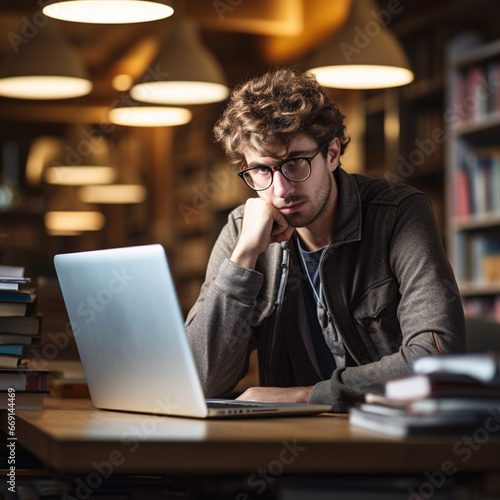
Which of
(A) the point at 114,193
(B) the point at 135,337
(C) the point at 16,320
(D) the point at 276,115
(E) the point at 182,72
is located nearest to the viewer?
(B) the point at 135,337

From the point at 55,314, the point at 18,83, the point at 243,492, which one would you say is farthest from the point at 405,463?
the point at 18,83

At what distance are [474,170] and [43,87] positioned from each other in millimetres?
2211

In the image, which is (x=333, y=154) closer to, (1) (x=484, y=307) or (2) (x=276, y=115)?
(2) (x=276, y=115)

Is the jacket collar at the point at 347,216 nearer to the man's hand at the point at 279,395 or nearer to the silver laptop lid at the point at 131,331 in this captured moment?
the man's hand at the point at 279,395

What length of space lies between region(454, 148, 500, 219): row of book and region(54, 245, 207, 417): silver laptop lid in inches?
121

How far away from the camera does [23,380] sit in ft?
5.23

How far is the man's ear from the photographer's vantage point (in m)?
1.94

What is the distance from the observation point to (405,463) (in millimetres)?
991

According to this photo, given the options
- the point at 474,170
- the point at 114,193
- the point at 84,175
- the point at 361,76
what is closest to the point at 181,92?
the point at 361,76

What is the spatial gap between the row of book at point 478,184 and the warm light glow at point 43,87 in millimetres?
2008

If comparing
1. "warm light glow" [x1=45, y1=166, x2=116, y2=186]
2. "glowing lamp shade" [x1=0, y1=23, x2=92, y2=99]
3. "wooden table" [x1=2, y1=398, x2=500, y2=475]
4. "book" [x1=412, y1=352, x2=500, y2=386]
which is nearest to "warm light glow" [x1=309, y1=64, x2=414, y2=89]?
"glowing lamp shade" [x1=0, y1=23, x2=92, y2=99]

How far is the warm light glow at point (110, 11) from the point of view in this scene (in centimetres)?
219

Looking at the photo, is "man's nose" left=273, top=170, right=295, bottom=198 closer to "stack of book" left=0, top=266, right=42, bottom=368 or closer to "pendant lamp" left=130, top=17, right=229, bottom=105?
"stack of book" left=0, top=266, right=42, bottom=368

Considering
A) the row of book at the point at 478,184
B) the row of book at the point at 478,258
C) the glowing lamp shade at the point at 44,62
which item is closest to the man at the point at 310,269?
the glowing lamp shade at the point at 44,62
